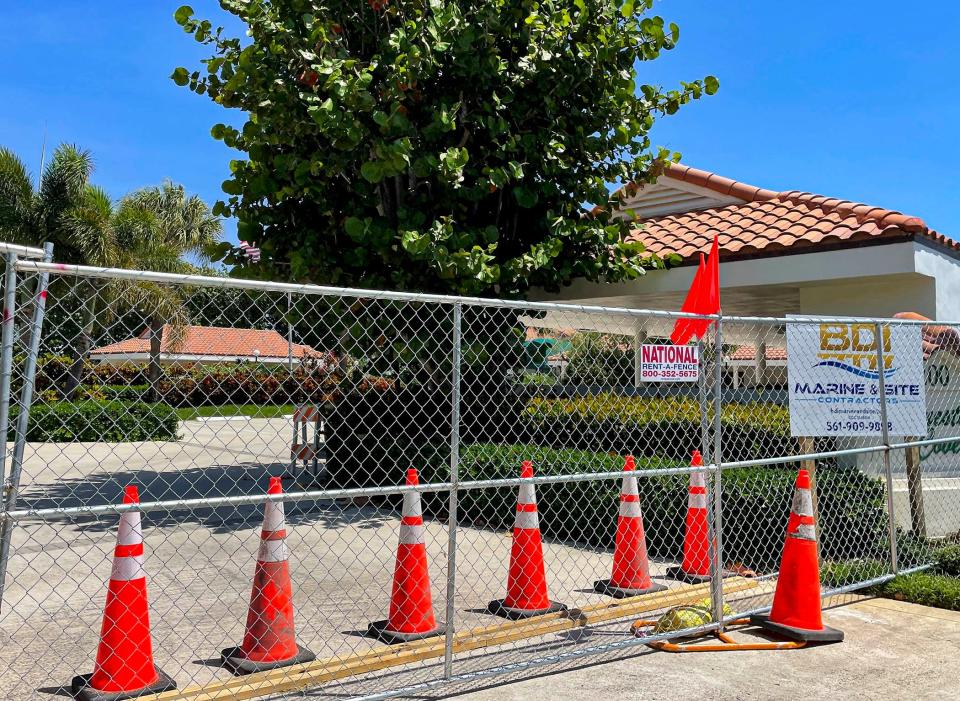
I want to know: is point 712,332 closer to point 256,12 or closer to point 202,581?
point 202,581

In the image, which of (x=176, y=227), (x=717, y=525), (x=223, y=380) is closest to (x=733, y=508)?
(x=717, y=525)

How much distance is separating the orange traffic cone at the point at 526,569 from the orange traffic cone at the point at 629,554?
0.73 m

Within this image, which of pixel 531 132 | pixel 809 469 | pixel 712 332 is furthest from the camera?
pixel 531 132

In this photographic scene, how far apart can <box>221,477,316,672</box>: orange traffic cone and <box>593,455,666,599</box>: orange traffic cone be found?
8.45ft

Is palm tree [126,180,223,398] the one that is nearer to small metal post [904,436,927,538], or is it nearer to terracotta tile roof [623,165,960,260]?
terracotta tile roof [623,165,960,260]

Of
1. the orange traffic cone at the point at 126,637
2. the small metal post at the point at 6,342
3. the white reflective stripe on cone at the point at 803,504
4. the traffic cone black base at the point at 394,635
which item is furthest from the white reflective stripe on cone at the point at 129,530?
the white reflective stripe on cone at the point at 803,504

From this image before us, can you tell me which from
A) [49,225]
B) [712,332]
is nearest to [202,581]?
[712,332]

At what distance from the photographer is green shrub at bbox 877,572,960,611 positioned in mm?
5996

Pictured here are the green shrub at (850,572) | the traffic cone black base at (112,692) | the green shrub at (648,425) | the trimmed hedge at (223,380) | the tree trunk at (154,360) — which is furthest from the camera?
the green shrub at (648,425)

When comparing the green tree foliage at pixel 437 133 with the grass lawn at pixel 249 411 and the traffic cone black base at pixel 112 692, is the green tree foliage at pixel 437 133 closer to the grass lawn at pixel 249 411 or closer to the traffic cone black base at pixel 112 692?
the grass lawn at pixel 249 411

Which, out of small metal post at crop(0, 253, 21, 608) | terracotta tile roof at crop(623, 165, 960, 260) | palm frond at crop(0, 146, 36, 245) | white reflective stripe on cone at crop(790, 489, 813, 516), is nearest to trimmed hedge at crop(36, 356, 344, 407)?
small metal post at crop(0, 253, 21, 608)

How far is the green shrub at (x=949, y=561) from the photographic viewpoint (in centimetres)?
679

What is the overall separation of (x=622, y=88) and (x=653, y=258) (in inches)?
83.0

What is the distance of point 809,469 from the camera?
6391 millimetres
